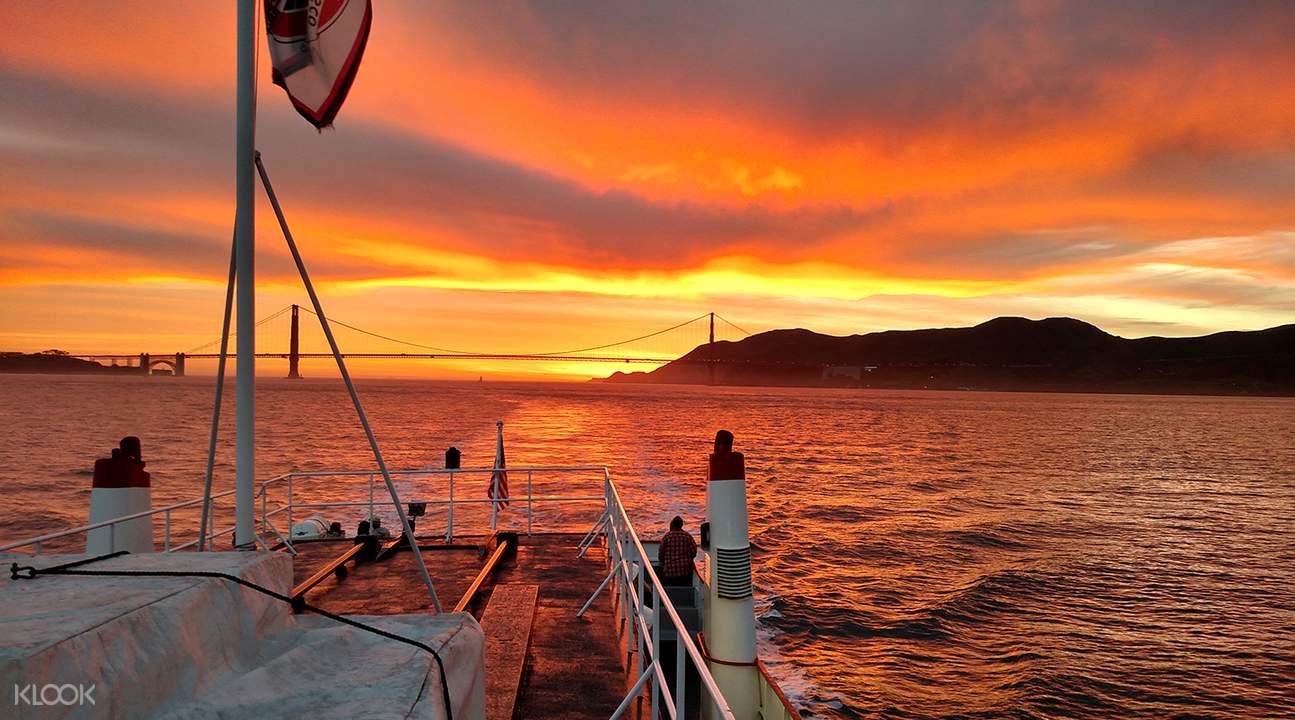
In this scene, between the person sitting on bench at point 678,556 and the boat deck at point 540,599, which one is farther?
the person sitting on bench at point 678,556

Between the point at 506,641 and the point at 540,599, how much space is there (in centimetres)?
208

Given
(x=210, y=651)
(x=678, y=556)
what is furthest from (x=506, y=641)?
(x=678, y=556)

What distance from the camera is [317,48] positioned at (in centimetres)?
505

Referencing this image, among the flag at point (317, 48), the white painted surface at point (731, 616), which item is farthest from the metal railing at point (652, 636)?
the flag at point (317, 48)

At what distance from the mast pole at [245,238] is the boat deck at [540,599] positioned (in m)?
3.08

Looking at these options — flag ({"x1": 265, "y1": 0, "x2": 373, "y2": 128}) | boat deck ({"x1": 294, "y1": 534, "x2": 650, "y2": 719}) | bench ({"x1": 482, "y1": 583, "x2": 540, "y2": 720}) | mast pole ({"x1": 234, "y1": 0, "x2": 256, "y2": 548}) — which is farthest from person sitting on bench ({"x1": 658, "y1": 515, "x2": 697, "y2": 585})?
flag ({"x1": 265, "y1": 0, "x2": 373, "y2": 128})

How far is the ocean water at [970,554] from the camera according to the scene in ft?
55.4

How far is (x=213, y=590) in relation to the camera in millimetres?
2910

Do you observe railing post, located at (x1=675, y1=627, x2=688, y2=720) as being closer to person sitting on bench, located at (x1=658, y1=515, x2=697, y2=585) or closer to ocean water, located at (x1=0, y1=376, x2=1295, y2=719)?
person sitting on bench, located at (x1=658, y1=515, x2=697, y2=585)

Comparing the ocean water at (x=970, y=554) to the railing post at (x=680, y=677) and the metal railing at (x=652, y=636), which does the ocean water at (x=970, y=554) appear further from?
the railing post at (x=680, y=677)

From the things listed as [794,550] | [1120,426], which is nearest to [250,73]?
[794,550]

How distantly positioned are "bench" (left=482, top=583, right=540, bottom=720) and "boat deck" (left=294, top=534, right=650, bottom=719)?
13cm

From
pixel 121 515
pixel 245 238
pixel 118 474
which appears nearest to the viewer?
pixel 245 238

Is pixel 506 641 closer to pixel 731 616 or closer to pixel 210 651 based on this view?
pixel 731 616
